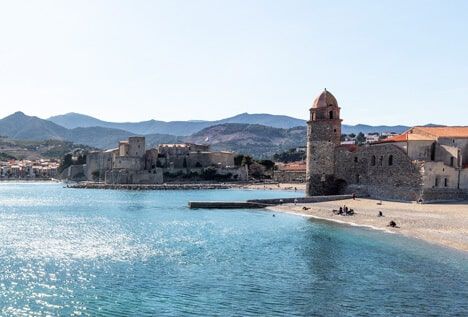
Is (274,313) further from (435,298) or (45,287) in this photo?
(45,287)

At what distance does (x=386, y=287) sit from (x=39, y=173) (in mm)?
129323

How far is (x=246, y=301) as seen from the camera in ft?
46.7

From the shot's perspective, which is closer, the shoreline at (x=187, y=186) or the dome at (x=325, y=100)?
the dome at (x=325, y=100)

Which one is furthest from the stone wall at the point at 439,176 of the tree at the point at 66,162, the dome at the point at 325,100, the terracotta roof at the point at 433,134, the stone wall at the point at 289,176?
the tree at the point at 66,162

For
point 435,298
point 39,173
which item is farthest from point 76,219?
point 39,173

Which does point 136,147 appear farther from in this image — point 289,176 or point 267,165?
point 267,165

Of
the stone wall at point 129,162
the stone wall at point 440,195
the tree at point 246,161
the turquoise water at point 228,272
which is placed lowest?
the turquoise water at point 228,272

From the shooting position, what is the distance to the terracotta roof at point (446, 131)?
3734 centimetres

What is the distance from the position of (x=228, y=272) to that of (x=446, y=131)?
25992 mm

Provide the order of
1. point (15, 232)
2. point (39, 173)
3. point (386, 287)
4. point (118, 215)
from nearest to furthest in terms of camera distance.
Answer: point (386, 287)
point (15, 232)
point (118, 215)
point (39, 173)

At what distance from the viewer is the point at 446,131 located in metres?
38.2

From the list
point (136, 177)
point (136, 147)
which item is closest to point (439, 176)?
point (136, 177)

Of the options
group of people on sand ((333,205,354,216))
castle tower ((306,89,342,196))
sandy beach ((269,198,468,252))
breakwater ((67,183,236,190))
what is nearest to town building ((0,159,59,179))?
breakwater ((67,183,236,190))

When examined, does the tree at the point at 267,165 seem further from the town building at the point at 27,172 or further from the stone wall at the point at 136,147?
the town building at the point at 27,172
